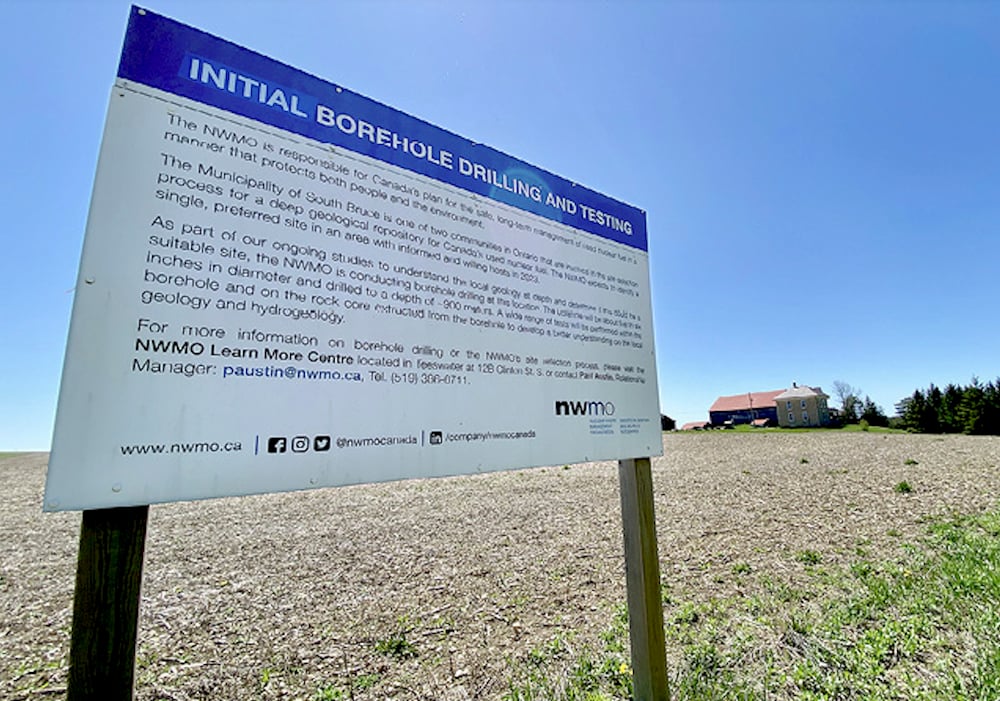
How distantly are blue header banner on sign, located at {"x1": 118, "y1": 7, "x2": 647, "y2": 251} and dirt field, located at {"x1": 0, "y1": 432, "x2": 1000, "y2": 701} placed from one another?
3195 millimetres

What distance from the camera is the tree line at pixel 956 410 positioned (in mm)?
37312

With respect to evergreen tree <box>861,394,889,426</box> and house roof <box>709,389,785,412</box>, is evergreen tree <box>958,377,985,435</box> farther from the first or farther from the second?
house roof <box>709,389,785,412</box>

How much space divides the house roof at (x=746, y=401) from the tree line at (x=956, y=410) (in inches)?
843

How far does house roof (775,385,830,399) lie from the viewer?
65562 millimetres

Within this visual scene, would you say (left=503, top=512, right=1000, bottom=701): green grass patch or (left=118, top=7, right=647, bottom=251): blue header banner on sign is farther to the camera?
(left=503, top=512, right=1000, bottom=701): green grass patch

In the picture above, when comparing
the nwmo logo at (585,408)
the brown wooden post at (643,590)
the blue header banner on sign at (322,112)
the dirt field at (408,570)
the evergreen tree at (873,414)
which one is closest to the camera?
the blue header banner on sign at (322,112)

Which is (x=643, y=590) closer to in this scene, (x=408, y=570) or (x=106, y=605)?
(x=106, y=605)

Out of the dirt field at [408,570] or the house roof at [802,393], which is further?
the house roof at [802,393]

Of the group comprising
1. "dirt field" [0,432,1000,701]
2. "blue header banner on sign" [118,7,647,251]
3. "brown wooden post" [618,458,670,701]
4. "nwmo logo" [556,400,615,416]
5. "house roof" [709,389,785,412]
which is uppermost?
"house roof" [709,389,785,412]

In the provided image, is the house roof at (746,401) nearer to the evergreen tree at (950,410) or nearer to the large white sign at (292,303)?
the evergreen tree at (950,410)

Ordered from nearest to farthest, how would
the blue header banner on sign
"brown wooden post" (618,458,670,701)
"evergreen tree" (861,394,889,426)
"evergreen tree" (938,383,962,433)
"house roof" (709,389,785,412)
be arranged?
1. the blue header banner on sign
2. "brown wooden post" (618,458,670,701)
3. "evergreen tree" (938,383,962,433)
4. "evergreen tree" (861,394,889,426)
5. "house roof" (709,389,785,412)

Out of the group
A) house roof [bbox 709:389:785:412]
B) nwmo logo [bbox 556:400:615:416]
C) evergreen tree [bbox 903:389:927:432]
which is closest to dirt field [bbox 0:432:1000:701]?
nwmo logo [bbox 556:400:615:416]

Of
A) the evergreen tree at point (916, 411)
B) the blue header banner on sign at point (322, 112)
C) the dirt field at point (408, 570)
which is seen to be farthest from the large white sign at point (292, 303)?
the evergreen tree at point (916, 411)

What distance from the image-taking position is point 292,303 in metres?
1.70
